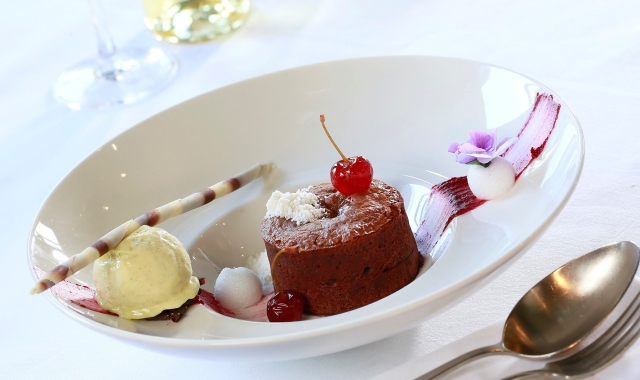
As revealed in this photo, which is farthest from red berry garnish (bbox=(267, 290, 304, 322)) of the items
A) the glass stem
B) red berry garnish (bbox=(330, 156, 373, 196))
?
the glass stem

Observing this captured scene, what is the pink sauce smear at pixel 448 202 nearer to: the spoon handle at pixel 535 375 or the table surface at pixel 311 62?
the table surface at pixel 311 62

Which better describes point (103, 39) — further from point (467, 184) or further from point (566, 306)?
point (566, 306)

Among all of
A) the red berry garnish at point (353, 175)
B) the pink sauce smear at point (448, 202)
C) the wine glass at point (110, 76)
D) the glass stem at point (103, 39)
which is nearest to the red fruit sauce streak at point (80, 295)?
the pink sauce smear at point (448, 202)

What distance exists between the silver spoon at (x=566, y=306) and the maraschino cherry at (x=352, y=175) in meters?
0.39

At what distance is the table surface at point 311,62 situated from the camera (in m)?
1.24

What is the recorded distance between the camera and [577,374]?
3.22ft

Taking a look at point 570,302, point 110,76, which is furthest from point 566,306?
point 110,76

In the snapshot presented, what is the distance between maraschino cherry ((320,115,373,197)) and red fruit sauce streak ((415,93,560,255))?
6.6 inches

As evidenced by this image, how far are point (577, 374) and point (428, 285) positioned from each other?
0.25 metres

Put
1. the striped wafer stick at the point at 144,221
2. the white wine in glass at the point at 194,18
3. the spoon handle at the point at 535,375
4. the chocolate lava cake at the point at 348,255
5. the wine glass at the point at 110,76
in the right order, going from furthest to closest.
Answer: the white wine in glass at the point at 194,18 → the wine glass at the point at 110,76 → the chocolate lava cake at the point at 348,255 → the striped wafer stick at the point at 144,221 → the spoon handle at the point at 535,375

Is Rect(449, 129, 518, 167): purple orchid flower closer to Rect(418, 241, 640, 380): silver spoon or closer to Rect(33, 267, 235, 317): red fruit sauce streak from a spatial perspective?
Rect(418, 241, 640, 380): silver spoon

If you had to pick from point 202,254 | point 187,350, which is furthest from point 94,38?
point 187,350

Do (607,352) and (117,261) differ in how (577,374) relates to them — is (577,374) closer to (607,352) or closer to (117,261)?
(607,352)

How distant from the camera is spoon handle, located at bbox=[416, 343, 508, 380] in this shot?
1.01m
